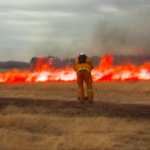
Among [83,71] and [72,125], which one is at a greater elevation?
[83,71]

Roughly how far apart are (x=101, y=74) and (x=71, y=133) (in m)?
31.8

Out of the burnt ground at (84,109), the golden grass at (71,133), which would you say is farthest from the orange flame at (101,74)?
the golden grass at (71,133)

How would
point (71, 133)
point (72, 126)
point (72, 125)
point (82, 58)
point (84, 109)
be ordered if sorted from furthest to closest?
point (82, 58), point (84, 109), point (72, 125), point (72, 126), point (71, 133)

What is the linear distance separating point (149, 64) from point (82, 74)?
Result: 28.3 meters

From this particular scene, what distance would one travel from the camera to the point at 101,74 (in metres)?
42.6

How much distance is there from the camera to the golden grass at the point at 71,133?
9094 millimetres

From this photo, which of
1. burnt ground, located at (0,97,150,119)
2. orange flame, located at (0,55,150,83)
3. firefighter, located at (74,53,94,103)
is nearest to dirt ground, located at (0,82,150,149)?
burnt ground, located at (0,97,150,119)

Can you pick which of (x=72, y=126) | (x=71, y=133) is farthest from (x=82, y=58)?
(x=71, y=133)

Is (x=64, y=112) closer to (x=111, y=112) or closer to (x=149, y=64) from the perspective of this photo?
(x=111, y=112)

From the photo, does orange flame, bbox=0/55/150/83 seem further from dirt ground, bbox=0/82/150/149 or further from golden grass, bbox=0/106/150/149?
golden grass, bbox=0/106/150/149

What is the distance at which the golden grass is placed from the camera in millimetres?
9094

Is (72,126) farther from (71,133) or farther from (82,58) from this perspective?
(82,58)

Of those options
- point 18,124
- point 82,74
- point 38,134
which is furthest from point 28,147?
point 82,74

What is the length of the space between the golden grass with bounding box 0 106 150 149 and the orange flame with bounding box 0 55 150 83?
1128 inches
